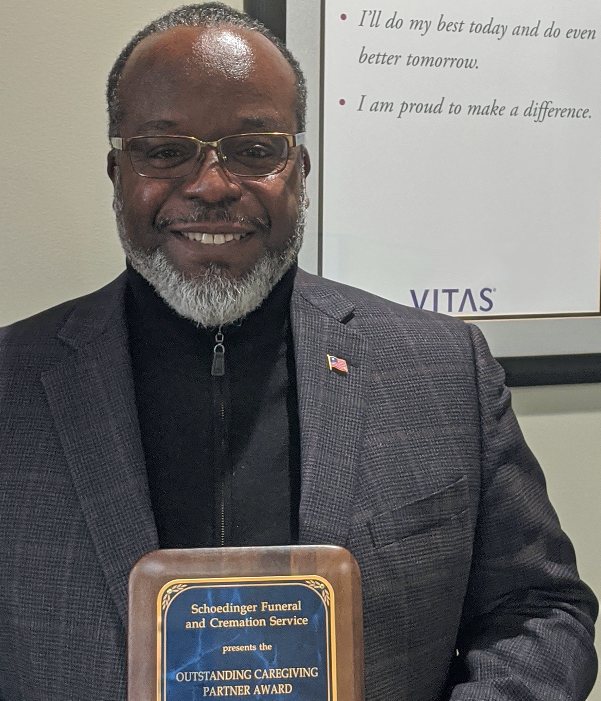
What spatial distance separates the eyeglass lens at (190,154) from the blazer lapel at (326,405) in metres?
0.19

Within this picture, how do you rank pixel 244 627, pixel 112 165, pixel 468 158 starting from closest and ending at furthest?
pixel 244 627
pixel 112 165
pixel 468 158

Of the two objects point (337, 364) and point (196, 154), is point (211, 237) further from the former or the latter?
point (337, 364)

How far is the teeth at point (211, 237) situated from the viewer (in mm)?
861

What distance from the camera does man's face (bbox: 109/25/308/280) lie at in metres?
0.85

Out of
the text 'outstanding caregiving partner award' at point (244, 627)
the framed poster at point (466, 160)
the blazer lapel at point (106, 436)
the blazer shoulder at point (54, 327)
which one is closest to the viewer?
the text 'outstanding caregiving partner award' at point (244, 627)

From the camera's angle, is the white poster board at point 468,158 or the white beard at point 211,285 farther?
the white poster board at point 468,158

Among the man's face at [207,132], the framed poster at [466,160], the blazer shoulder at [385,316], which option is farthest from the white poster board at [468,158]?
the man's face at [207,132]

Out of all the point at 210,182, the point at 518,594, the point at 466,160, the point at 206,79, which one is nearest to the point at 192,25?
the point at 206,79

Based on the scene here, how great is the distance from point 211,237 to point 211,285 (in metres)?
0.05

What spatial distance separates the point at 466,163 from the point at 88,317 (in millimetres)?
653

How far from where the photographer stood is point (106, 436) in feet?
2.80

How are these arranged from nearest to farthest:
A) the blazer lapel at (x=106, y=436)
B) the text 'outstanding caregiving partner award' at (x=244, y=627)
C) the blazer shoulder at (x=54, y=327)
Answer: the text 'outstanding caregiving partner award' at (x=244, y=627) < the blazer lapel at (x=106, y=436) < the blazer shoulder at (x=54, y=327)

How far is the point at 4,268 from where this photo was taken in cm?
115

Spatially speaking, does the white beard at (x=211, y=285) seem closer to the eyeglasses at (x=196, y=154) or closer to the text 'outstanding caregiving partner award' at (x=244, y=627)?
the eyeglasses at (x=196, y=154)
